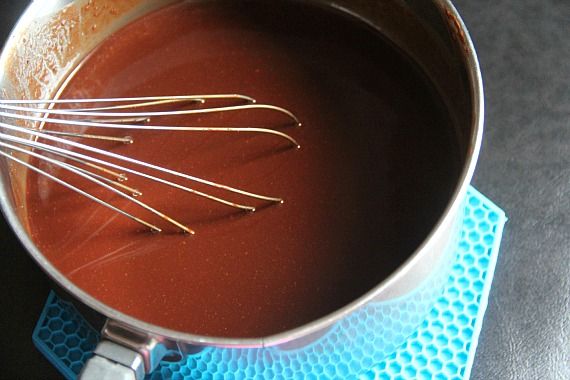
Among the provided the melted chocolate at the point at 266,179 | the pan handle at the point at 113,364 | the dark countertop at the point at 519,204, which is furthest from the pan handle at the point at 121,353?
the dark countertop at the point at 519,204

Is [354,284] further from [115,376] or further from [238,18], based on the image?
[238,18]

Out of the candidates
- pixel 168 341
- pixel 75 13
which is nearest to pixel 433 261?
pixel 168 341

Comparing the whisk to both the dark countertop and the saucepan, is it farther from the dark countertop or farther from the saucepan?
the dark countertop

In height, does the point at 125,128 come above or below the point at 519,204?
above

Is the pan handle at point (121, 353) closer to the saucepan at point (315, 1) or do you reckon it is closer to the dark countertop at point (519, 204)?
the saucepan at point (315, 1)

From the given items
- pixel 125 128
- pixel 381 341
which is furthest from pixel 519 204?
pixel 125 128

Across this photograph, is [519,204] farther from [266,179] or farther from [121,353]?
[121,353]
